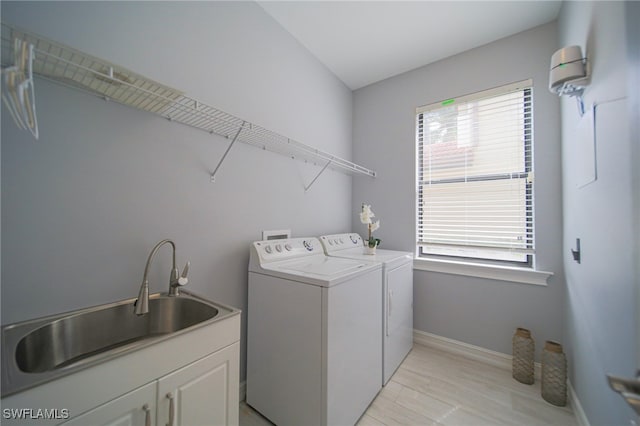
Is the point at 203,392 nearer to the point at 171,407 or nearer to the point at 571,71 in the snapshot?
the point at 171,407

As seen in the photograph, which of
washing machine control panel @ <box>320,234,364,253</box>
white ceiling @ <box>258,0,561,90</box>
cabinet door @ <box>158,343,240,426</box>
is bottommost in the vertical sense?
cabinet door @ <box>158,343,240,426</box>

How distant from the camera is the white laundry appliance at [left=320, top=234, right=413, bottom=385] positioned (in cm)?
183

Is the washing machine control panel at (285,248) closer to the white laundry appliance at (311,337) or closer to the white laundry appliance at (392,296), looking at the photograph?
the white laundry appliance at (311,337)

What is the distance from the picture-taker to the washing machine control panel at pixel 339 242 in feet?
7.07

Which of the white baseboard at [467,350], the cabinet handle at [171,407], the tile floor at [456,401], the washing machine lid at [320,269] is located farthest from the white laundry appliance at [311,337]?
the white baseboard at [467,350]

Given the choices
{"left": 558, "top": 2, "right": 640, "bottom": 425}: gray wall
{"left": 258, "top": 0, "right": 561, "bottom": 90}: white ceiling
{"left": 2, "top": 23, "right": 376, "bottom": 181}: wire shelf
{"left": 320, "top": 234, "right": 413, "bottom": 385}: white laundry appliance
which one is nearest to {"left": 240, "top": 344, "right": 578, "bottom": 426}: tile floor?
{"left": 320, "top": 234, "right": 413, "bottom": 385}: white laundry appliance

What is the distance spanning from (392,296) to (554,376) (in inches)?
46.7

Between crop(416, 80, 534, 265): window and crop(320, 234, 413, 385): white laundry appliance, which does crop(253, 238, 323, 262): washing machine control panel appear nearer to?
crop(320, 234, 413, 385): white laundry appliance

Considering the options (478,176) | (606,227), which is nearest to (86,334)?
(606,227)

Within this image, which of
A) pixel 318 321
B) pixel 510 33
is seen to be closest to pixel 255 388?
pixel 318 321

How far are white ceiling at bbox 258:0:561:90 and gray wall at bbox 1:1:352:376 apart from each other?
0.27m

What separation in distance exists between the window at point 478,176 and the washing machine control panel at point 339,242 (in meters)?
0.71

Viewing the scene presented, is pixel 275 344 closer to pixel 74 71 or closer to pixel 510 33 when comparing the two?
pixel 74 71

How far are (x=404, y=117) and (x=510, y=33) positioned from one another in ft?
3.48
